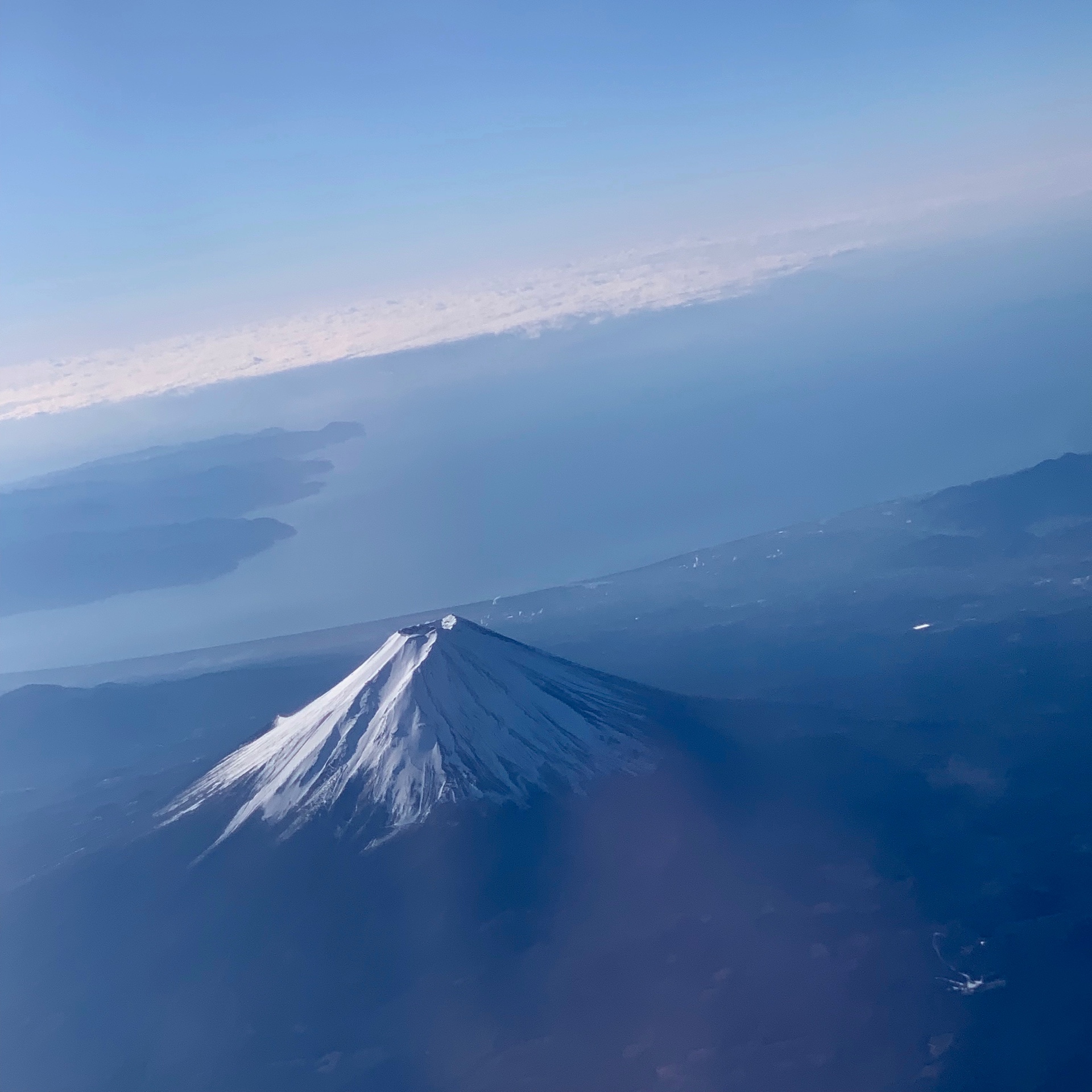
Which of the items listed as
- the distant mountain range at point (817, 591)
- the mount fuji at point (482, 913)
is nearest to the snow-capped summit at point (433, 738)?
the mount fuji at point (482, 913)

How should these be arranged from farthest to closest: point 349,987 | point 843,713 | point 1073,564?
point 1073,564 < point 843,713 < point 349,987

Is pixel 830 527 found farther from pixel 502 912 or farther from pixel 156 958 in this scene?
pixel 156 958

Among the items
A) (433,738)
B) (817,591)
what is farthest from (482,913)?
(817,591)

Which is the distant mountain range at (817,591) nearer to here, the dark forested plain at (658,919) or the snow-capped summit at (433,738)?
the dark forested plain at (658,919)

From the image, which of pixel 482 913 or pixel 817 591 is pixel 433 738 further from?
→ pixel 817 591

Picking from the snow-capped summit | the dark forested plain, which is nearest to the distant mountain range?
the dark forested plain

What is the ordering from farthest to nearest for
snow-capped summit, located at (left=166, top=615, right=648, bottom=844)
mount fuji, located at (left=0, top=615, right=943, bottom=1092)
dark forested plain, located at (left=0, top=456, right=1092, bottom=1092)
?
snow-capped summit, located at (left=166, top=615, right=648, bottom=844) → mount fuji, located at (left=0, top=615, right=943, bottom=1092) → dark forested plain, located at (left=0, top=456, right=1092, bottom=1092)

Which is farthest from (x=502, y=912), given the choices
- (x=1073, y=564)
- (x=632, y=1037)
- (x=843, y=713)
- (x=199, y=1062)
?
(x=1073, y=564)

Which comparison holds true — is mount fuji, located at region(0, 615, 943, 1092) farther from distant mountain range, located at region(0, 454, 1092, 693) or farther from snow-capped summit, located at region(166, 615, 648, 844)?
distant mountain range, located at region(0, 454, 1092, 693)

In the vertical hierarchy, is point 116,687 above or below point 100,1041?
above
